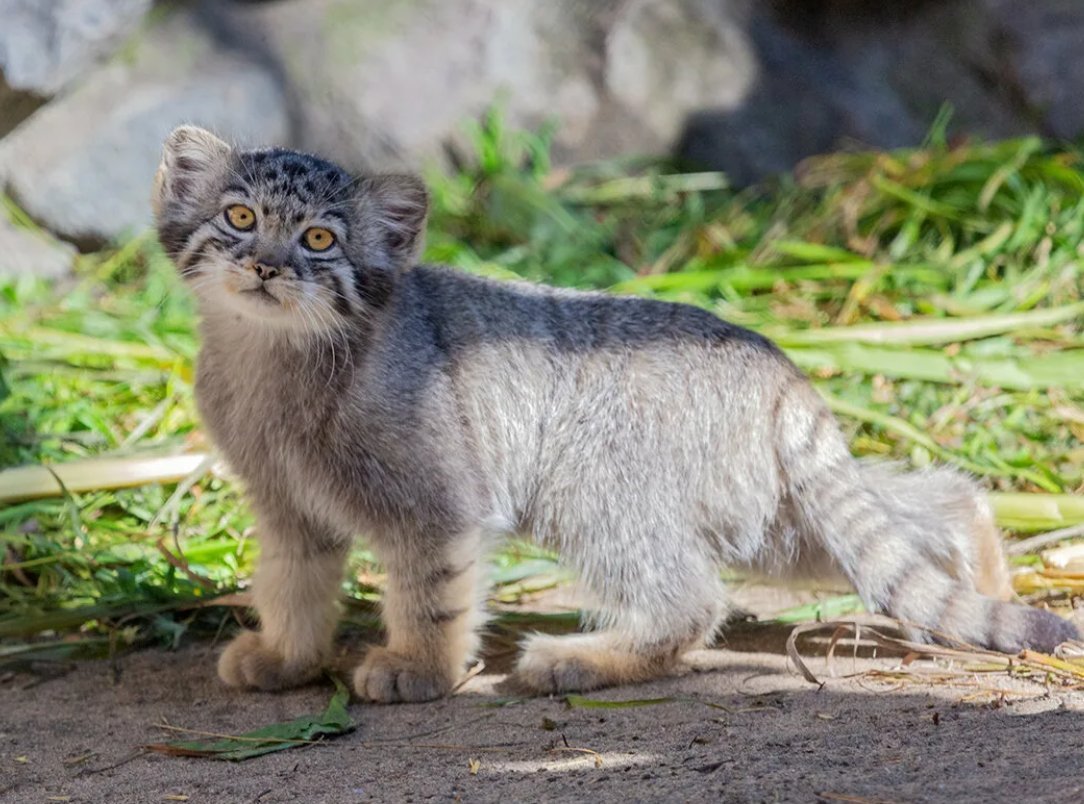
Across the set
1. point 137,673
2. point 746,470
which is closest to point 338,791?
point 137,673

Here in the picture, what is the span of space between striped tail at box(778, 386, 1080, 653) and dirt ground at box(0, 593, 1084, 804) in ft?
0.65

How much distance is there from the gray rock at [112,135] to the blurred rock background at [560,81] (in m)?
0.01

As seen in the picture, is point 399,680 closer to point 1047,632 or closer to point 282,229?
point 282,229

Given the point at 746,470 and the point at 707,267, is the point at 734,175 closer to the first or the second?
the point at 707,267

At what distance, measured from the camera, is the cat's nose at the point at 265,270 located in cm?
377

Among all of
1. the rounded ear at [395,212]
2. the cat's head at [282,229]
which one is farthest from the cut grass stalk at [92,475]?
the rounded ear at [395,212]

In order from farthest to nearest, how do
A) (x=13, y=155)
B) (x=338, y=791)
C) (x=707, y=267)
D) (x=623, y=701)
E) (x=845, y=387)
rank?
(x=13, y=155)
(x=707, y=267)
(x=845, y=387)
(x=623, y=701)
(x=338, y=791)

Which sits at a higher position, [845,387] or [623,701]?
[845,387]

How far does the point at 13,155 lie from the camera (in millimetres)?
7438

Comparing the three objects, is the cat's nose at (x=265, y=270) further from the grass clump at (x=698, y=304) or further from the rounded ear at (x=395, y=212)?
the grass clump at (x=698, y=304)

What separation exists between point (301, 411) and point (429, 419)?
0.40 metres

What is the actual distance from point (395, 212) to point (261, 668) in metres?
1.53

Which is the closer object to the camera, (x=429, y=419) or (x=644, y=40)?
(x=429, y=419)

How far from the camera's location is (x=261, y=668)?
4297mm
